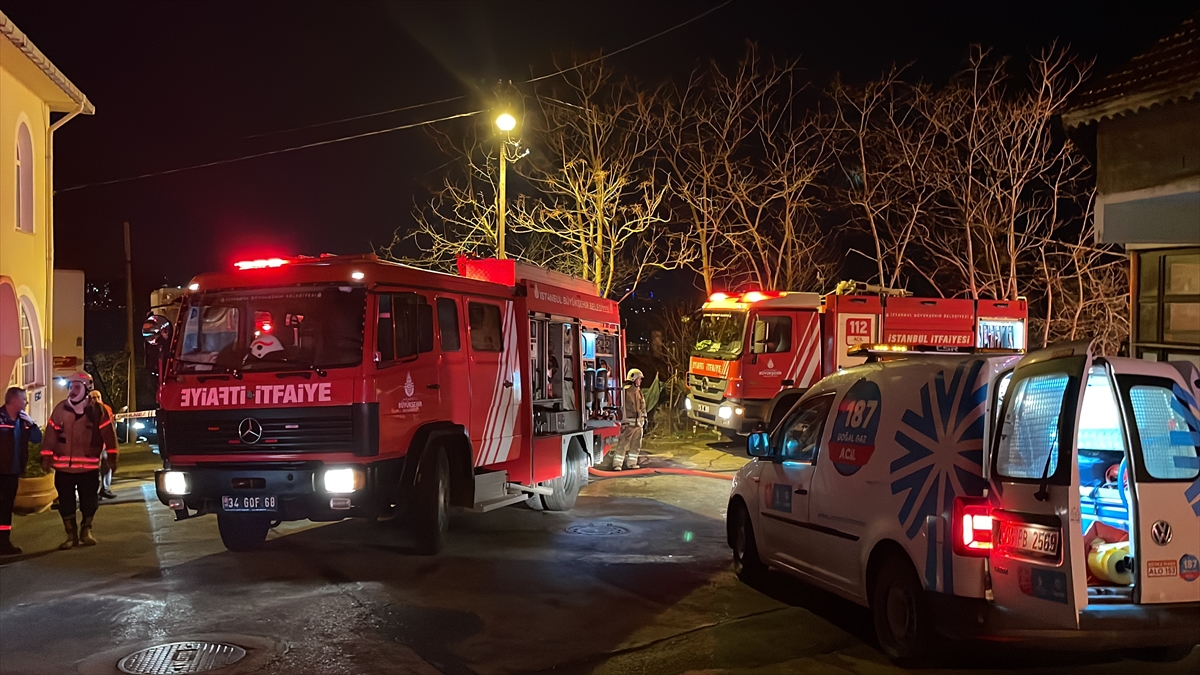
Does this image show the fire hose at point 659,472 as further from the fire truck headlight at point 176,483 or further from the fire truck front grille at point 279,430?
the fire truck headlight at point 176,483

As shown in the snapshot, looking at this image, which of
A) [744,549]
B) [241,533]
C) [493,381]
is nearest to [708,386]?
[493,381]

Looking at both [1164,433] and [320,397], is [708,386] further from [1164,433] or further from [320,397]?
[1164,433]

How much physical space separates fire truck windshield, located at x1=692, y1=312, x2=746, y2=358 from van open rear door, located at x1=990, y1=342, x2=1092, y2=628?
1308 cm

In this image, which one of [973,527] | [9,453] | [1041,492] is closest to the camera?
[1041,492]

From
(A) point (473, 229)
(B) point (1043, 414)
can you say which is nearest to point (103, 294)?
(A) point (473, 229)

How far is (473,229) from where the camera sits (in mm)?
22688

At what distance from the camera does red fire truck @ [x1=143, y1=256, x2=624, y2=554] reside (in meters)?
8.58

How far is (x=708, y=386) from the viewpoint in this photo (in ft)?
64.3

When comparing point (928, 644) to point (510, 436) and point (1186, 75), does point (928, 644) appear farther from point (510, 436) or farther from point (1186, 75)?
point (1186, 75)

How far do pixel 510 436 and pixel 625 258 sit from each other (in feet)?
47.8

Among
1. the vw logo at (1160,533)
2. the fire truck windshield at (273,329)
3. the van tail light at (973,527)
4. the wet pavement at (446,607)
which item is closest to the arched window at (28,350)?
the wet pavement at (446,607)

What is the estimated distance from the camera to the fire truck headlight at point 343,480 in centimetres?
846

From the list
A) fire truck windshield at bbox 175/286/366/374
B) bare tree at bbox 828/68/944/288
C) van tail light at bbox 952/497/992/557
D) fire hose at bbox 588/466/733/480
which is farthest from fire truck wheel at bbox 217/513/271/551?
bare tree at bbox 828/68/944/288

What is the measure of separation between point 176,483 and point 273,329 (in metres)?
1.57
